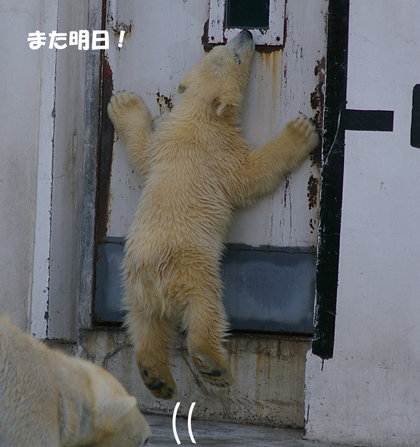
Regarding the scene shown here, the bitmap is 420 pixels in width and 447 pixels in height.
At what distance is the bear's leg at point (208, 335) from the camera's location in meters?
3.47

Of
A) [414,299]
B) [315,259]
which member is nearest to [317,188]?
[315,259]

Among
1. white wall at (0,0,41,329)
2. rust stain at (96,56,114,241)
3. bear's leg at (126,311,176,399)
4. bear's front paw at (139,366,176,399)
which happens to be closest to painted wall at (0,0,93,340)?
white wall at (0,0,41,329)

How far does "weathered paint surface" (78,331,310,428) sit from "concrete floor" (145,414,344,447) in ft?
0.22

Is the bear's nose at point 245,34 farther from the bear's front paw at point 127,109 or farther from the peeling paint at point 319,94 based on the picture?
the bear's front paw at point 127,109

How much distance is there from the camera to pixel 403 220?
339cm

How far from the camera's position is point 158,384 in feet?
11.9

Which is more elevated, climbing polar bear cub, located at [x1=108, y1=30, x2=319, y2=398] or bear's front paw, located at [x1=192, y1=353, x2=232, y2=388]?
climbing polar bear cub, located at [x1=108, y1=30, x2=319, y2=398]

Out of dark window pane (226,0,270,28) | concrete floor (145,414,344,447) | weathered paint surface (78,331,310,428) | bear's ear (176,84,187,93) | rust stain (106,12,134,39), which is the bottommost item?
concrete floor (145,414,344,447)

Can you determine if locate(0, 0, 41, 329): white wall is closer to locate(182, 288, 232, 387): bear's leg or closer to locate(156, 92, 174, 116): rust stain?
locate(156, 92, 174, 116): rust stain

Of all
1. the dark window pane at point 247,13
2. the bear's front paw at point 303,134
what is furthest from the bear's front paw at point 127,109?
the bear's front paw at point 303,134

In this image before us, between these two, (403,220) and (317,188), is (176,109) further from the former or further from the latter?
(403,220)

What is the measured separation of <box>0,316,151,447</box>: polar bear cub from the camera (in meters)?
2.16

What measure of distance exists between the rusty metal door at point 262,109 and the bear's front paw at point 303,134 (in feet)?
0.35

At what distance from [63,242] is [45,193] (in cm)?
30
